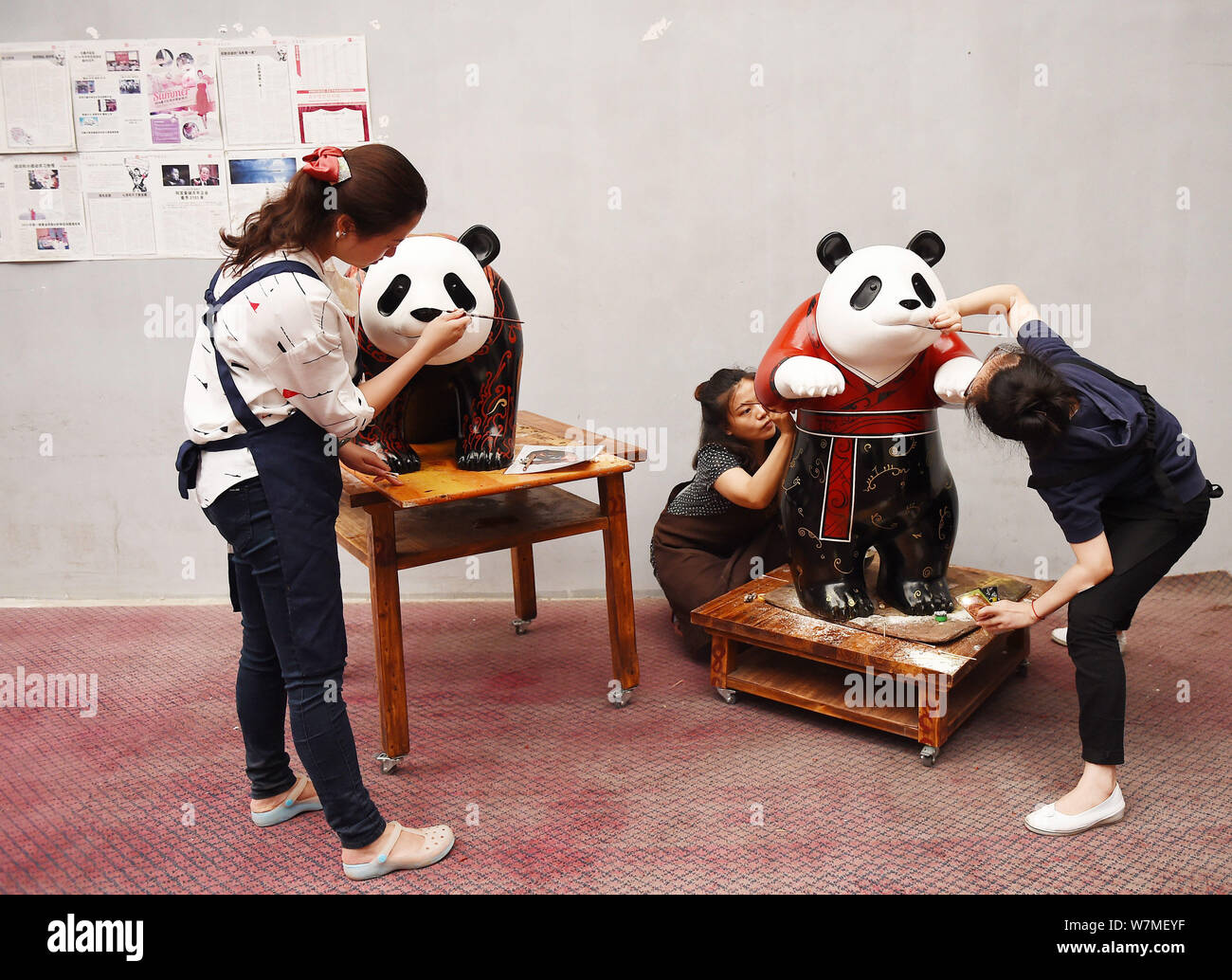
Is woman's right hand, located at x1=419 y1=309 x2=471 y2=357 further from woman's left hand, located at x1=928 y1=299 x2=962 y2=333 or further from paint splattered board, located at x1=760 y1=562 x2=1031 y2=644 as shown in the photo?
paint splattered board, located at x1=760 y1=562 x2=1031 y2=644

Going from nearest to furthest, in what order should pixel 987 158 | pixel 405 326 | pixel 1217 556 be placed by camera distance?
pixel 405 326
pixel 987 158
pixel 1217 556

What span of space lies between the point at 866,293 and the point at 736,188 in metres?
1.17

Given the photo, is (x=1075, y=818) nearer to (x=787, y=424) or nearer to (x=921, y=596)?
(x=921, y=596)

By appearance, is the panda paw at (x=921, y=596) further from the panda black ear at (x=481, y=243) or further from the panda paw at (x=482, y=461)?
the panda black ear at (x=481, y=243)

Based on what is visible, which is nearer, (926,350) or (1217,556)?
(926,350)

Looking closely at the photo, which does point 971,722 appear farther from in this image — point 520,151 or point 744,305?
point 520,151

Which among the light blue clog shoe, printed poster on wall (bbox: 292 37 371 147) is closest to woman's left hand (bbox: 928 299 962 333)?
the light blue clog shoe

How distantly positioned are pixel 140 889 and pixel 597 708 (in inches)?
Answer: 49.9

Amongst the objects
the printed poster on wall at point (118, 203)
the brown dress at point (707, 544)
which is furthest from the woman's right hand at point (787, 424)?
the printed poster on wall at point (118, 203)

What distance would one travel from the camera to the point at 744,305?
12.2 ft

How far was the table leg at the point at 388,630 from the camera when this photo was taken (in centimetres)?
255

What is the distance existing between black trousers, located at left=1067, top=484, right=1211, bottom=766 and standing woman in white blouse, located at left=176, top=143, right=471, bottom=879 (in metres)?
1.55

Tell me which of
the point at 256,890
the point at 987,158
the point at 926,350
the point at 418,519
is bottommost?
the point at 256,890

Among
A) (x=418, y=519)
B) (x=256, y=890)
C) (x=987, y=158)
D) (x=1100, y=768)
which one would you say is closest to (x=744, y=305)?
(x=987, y=158)
